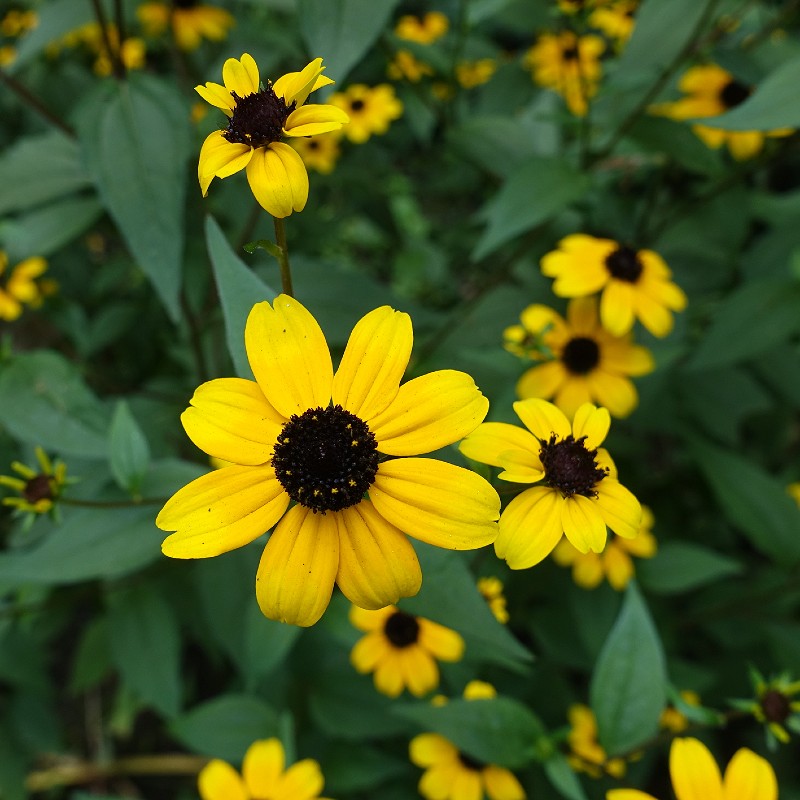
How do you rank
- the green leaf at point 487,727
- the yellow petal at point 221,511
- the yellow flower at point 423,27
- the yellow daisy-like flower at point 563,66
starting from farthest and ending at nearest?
1. the yellow flower at point 423,27
2. the yellow daisy-like flower at point 563,66
3. the green leaf at point 487,727
4. the yellow petal at point 221,511

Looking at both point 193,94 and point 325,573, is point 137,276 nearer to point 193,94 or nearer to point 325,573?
point 193,94

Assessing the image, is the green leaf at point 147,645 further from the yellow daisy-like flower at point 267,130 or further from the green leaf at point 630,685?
the yellow daisy-like flower at point 267,130

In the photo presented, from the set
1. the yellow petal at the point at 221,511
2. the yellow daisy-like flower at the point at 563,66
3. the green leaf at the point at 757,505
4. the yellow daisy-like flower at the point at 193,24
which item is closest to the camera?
the yellow petal at the point at 221,511

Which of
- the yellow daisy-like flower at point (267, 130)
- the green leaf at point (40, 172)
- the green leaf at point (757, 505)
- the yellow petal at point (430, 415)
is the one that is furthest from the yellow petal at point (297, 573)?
the green leaf at point (757, 505)

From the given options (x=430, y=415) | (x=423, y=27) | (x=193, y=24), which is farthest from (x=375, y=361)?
(x=423, y=27)

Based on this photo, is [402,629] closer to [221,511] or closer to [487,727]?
[487,727]

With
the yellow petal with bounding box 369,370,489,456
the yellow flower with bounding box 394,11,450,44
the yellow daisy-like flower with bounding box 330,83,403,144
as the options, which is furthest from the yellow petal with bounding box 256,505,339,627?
the yellow flower with bounding box 394,11,450,44

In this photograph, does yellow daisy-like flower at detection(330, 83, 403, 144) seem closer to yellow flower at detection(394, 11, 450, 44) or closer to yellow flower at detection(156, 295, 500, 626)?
yellow flower at detection(394, 11, 450, 44)

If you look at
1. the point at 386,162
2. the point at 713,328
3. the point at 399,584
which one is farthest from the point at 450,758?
the point at 386,162
